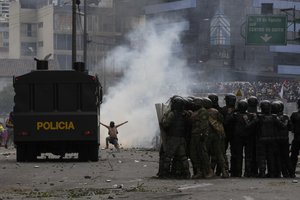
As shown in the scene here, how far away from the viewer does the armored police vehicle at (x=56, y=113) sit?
21109 millimetres

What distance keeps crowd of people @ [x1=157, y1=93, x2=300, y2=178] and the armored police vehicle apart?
5.94m

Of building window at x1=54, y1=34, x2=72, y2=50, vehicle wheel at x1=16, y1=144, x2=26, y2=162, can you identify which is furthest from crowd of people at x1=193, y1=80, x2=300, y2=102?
building window at x1=54, y1=34, x2=72, y2=50

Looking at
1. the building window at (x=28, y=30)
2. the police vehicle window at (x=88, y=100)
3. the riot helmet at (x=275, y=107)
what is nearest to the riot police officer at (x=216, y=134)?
the riot helmet at (x=275, y=107)

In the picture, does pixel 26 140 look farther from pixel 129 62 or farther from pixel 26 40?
pixel 26 40

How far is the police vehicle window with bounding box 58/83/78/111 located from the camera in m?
21.3

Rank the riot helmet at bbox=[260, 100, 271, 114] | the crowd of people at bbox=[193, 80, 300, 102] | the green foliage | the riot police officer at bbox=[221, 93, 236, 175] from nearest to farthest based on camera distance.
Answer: the riot helmet at bbox=[260, 100, 271, 114] → the riot police officer at bbox=[221, 93, 236, 175] → the crowd of people at bbox=[193, 80, 300, 102] → the green foliage

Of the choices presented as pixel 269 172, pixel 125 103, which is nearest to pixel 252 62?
pixel 125 103

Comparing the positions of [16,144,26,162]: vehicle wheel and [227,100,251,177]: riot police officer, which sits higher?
[227,100,251,177]: riot police officer

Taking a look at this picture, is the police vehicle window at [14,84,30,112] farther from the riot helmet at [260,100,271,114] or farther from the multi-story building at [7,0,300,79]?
the multi-story building at [7,0,300,79]

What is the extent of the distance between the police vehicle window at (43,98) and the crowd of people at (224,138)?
6.39m

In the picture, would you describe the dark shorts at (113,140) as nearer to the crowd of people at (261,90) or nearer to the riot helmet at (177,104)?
the crowd of people at (261,90)

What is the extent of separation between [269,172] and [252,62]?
65.3 m

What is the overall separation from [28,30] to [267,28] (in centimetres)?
7278

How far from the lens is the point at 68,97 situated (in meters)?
21.4
